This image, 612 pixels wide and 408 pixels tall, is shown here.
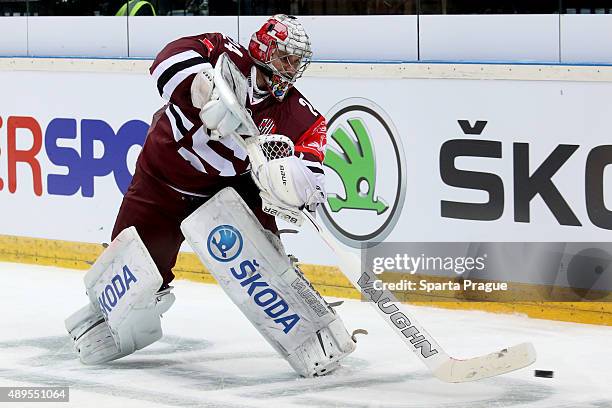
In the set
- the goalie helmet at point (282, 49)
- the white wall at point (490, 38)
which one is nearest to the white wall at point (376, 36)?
the white wall at point (490, 38)

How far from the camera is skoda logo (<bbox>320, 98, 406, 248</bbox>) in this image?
5219 millimetres

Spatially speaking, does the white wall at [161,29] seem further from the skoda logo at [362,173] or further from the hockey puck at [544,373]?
the hockey puck at [544,373]

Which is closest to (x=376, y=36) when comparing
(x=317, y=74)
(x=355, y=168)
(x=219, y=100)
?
(x=317, y=74)

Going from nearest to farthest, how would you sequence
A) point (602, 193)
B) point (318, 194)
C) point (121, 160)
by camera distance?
point (318, 194), point (602, 193), point (121, 160)

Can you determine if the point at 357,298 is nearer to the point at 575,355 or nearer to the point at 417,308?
the point at 417,308

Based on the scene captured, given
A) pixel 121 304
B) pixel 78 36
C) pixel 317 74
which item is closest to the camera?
pixel 121 304

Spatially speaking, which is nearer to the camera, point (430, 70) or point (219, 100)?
point (219, 100)

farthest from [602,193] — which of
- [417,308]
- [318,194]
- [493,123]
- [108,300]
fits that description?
[108,300]

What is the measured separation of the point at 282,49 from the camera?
3.82m

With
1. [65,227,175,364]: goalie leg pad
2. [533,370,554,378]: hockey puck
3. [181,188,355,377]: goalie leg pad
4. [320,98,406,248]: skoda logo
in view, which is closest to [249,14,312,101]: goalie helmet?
[181,188,355,377]: goalie leg pad

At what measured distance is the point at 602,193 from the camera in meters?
4.70

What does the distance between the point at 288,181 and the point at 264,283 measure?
1.27ft

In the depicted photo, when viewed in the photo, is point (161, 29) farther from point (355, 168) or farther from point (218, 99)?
point (218, 99)

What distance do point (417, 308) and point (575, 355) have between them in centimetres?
94
